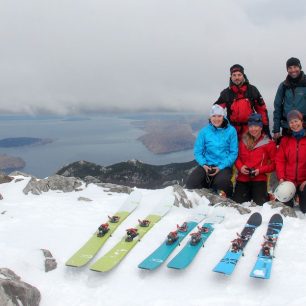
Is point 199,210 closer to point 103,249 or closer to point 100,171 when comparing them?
point 103,249

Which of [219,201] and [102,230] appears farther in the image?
[219,201]

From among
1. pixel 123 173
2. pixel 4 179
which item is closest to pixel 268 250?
pixel 4 179

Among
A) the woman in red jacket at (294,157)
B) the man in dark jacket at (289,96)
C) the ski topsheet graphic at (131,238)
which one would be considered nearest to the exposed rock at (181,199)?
the ski topsheet graphic at (131,238)

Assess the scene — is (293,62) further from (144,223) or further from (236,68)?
(144,223)

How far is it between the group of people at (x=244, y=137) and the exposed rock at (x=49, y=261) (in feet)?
16.3

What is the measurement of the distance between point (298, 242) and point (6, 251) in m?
5.31

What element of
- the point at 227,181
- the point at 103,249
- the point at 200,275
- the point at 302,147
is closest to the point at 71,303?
the point at 103,249

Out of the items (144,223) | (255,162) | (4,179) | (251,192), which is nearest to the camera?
(144,223)

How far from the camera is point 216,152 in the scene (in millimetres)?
9555

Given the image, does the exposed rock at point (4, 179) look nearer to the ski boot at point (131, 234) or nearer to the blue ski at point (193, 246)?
the ski boot at point (131, 234)

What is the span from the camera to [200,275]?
5.38 metres

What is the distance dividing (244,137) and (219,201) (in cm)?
200

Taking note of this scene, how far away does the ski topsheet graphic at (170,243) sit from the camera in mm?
5582

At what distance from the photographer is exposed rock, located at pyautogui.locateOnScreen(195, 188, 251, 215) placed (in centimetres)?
802
